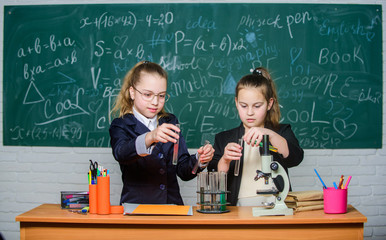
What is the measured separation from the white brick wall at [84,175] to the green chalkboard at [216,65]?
9 cm

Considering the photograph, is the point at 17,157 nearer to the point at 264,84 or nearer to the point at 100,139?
the point at 100,139

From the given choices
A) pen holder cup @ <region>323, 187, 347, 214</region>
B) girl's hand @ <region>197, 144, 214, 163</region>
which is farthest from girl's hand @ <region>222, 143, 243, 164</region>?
pen holder cup @ <region>323, 187, 347, 214</region>

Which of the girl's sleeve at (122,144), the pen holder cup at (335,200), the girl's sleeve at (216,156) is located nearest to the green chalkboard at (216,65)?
the girl's sleeve at (216,156)

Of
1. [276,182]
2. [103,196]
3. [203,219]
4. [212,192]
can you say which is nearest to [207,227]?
[203,219]

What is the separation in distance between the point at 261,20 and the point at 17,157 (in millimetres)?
2328

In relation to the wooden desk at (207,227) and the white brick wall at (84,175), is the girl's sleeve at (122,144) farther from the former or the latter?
the white brick wall at (84,175)

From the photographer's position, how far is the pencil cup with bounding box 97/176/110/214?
1758 millimetres

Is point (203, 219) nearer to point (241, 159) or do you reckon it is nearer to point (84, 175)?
point (241, 159)

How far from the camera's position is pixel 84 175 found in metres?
3.48

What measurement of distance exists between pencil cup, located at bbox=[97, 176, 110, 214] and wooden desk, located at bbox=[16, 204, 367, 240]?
2.8 inches

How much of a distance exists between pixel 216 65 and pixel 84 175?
1.42 metres

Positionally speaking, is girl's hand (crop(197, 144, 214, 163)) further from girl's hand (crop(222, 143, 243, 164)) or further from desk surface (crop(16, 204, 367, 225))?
desk surface (crop(16, 204, 367, 225))

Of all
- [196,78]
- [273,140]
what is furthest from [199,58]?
[273,140]

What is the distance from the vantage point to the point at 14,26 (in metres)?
3.53
